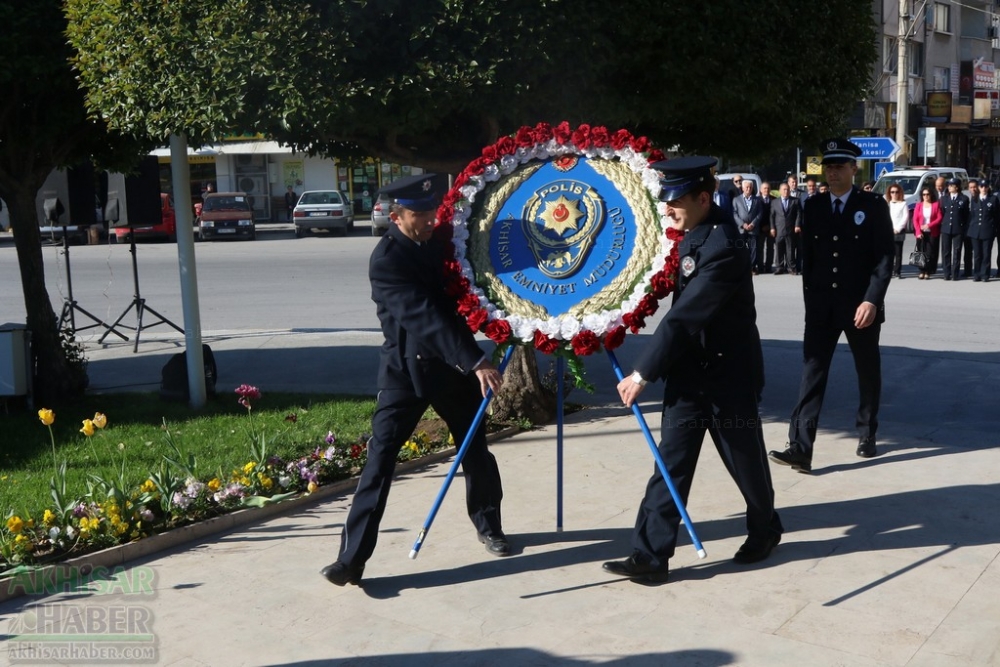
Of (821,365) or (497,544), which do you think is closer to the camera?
(497,544)

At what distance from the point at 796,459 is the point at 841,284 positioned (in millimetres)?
1134

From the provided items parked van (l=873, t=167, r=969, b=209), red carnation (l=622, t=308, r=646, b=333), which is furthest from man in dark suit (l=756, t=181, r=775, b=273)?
red carnation (l=622, t=308, r=646, b=333)

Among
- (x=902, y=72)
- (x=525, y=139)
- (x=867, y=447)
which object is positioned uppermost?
(x=902, y=72)

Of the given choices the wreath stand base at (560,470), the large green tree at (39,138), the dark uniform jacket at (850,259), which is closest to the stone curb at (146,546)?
the wreath stand base at (560,470)

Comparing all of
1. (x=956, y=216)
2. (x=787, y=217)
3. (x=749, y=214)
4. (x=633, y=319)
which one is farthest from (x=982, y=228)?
(x=633, y=319)

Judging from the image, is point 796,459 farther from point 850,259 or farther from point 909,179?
point 909,179

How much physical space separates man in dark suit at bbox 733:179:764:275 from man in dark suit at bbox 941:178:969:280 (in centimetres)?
313

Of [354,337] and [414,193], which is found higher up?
[414,193]

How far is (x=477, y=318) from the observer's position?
16.7 feet

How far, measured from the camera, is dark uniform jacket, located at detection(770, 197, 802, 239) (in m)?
19.8

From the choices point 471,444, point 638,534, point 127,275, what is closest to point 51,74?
point 471,444

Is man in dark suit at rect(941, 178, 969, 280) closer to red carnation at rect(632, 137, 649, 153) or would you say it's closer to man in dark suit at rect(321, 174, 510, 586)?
red carnation at rect(632, 137, 649, 153)

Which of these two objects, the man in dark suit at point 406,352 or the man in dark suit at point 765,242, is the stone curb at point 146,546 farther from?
the man in dark suit at point 765,242

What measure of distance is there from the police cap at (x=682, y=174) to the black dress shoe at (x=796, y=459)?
7.96 feet
